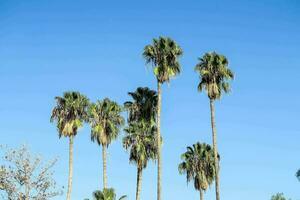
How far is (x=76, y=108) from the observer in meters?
70.1

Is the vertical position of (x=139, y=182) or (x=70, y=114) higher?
(x=70, y=114)

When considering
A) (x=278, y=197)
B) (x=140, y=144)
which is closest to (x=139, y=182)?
(x=140, y=144)

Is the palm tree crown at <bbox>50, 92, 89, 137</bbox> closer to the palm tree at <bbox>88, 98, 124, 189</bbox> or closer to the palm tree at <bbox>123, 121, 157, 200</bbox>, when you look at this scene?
the palm tree at <bbox>88, 98, 124, 189</bbox>

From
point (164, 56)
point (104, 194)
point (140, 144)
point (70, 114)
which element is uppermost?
point (164, 56)

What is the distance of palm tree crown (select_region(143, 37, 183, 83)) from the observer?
207ft

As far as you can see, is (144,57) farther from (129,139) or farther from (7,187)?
(7,187)

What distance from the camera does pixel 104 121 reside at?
6869 cm

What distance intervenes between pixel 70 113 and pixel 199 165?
19471 mm

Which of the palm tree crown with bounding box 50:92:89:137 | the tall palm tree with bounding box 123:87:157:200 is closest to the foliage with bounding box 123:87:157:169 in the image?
the tall palm tree with bounding box 123:87:157:200

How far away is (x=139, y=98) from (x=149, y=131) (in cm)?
452

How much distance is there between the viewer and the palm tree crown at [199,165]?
76000 mm

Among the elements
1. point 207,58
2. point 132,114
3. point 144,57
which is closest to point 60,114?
point 132,114

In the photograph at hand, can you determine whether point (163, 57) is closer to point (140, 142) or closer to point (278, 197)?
point (140, 142)

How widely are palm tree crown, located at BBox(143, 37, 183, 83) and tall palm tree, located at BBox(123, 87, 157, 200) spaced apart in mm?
6033
